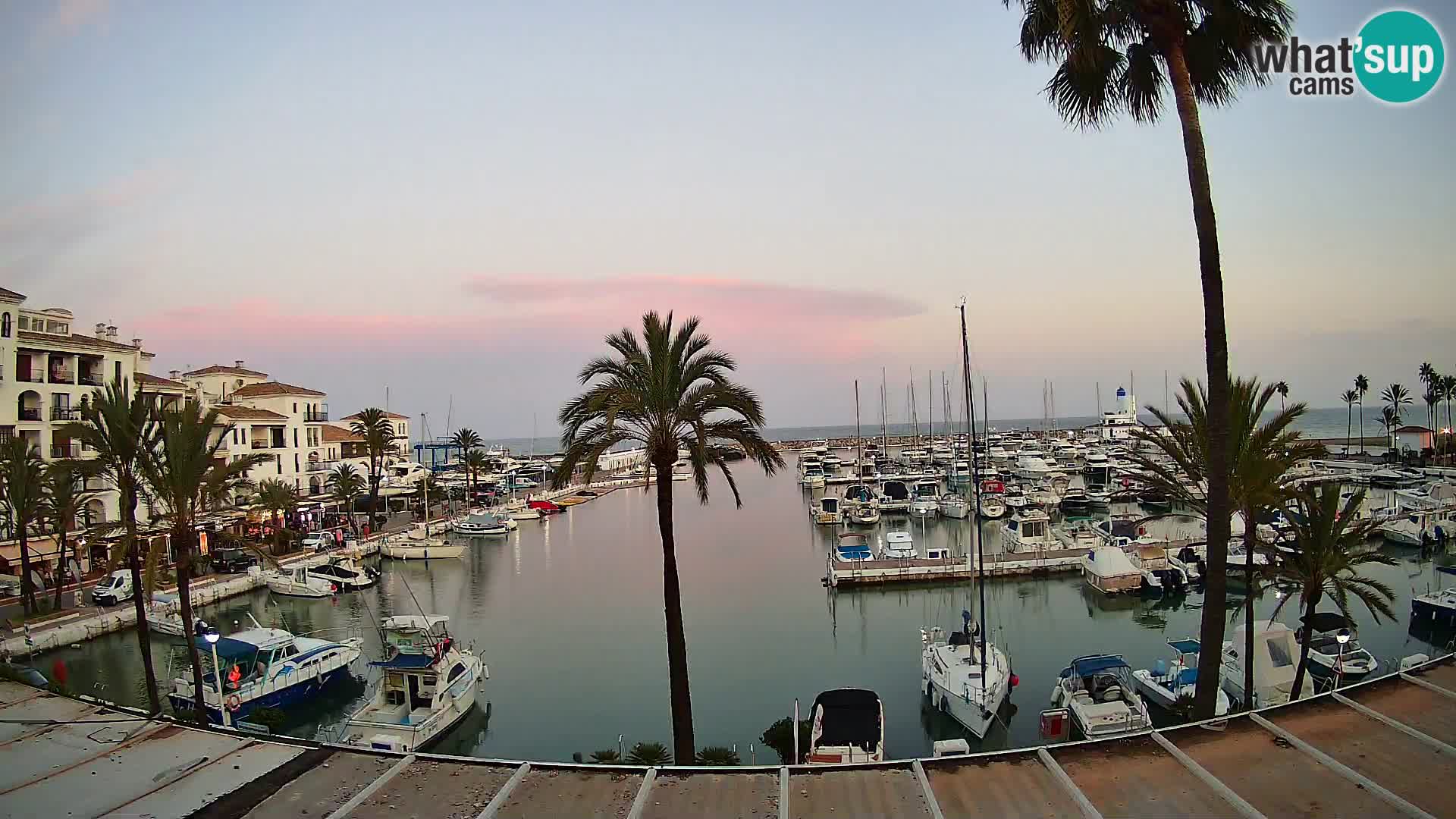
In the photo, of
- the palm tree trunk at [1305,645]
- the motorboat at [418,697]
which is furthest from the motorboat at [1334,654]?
the motorboat at [418,697]

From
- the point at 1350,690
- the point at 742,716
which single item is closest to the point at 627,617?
the point at 742,716

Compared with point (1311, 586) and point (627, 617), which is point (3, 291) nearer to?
point (627, 617)

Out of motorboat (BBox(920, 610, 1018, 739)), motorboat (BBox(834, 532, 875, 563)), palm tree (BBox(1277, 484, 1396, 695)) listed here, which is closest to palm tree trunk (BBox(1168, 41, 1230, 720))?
palm tree (BBox(1277, 484, 1396, 695))

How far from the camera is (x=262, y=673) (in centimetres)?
2133

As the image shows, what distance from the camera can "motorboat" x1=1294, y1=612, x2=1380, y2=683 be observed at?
61.6 feet

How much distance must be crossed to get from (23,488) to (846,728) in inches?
1158

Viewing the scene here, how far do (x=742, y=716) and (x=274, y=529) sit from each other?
3440 centimetres

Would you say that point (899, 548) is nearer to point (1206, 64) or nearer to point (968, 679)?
point (968, 679)

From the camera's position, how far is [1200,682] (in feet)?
36.2

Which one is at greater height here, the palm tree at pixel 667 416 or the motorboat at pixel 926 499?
the palm tree at pixel 667 416

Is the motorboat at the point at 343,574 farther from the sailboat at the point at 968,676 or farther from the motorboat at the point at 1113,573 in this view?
the motorboat at the point at 1113,573

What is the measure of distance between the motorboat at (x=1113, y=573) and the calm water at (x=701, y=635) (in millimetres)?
717

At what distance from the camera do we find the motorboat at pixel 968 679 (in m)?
18.5

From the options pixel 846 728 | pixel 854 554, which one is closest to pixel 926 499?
pixel 854 554
